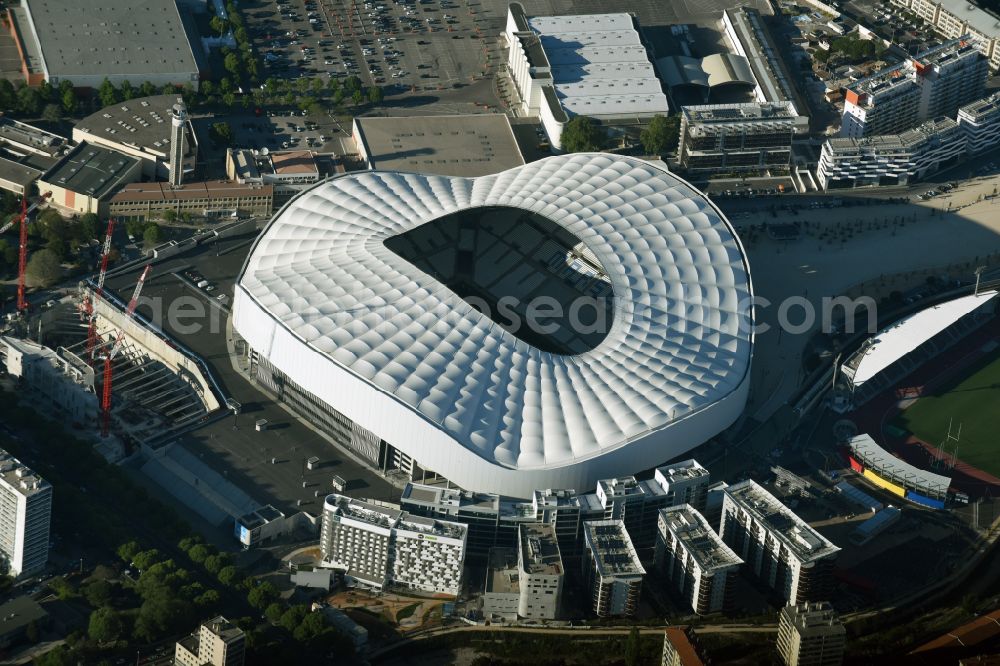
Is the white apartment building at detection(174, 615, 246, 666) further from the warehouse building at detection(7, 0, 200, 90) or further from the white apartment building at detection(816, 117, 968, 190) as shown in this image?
the white apartment building at detection(816, 117, 968, 190)

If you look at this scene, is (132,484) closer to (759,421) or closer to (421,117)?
(759,421)

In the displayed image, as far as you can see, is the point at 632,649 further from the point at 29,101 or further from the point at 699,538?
the point at 29,101

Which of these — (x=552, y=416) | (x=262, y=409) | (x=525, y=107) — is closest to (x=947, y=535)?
(x=552, y=416)

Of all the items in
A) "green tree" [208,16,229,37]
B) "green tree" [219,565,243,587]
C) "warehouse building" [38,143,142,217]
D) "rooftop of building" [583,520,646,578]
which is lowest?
"green tree" [219,565,243,587]

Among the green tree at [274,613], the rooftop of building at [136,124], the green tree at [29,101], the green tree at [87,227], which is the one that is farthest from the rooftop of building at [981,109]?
the green tree at [274,613]

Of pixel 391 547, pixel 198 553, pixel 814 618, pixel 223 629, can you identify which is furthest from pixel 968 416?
pixel 223 629

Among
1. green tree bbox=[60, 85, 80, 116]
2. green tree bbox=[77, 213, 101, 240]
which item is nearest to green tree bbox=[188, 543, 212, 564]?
green tree bbox=[77, 213, 101, 240]
